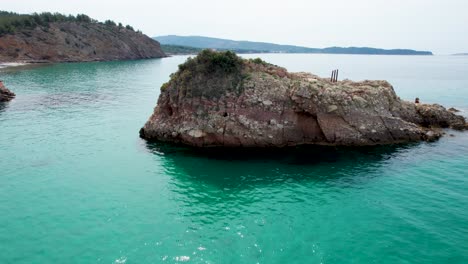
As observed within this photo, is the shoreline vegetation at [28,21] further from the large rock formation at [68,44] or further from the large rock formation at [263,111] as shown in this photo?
the large rock formation at [263,111]

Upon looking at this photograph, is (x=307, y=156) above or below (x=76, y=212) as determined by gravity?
above

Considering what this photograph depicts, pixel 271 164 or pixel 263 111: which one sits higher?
pixel 263 111

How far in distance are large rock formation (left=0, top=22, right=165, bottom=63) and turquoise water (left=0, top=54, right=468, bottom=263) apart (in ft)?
390

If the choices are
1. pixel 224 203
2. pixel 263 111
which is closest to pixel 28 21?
pixel 263 111

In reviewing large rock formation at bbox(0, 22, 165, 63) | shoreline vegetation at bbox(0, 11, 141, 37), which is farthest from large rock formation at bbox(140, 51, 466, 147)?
shoreline vegetation at bbox(0, 11, 141, 37)

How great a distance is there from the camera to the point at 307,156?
32.5 meters

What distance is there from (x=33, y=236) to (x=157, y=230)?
739cm

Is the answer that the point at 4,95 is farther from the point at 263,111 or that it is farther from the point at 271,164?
the point at 271,164

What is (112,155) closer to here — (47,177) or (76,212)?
(47,177)

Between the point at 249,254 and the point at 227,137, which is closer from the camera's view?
the point at 249,254

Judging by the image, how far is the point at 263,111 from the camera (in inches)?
1382

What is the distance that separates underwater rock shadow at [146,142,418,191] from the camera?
27250 mm

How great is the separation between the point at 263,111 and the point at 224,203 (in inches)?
571

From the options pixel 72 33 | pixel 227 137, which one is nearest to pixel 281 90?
pixel 227 137
